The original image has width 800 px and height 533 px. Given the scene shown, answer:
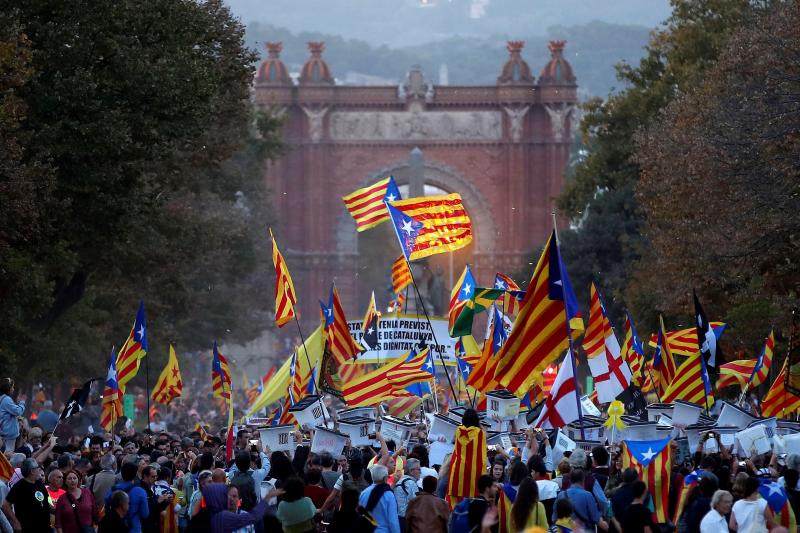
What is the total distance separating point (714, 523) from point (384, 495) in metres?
2.83

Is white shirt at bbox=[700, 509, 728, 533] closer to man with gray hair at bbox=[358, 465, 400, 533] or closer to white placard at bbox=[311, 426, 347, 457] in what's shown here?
man with gray hair at bbox=[358, 465, 400, 533]

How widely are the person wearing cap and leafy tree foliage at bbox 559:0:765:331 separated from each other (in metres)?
29.4

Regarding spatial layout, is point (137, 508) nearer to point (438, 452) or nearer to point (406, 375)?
point (438, 452)

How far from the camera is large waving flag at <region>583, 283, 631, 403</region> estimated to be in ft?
75.5

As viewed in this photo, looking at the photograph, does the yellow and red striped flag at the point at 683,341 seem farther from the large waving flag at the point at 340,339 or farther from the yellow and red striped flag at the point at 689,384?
the large waving flag at the point at 340,339

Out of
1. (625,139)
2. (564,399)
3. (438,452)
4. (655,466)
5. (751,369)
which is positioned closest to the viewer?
(655,466)

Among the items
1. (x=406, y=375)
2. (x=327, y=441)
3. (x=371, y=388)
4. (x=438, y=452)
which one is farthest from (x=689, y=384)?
(x=327, y=441)

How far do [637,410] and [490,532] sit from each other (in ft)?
39.2

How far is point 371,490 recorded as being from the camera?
51.3 feet

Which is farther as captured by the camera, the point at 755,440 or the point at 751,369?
the point at 751,369

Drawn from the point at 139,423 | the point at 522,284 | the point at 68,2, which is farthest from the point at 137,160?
the point at 522,284

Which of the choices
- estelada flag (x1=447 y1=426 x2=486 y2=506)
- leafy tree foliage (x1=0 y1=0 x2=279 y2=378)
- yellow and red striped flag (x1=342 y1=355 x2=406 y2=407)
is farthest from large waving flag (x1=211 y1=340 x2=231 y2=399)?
estelada flag (x1=447 y1=426 x2=486 y2=506)

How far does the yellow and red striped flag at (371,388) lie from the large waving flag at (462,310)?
1541 mm

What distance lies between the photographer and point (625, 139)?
55.1 metres
